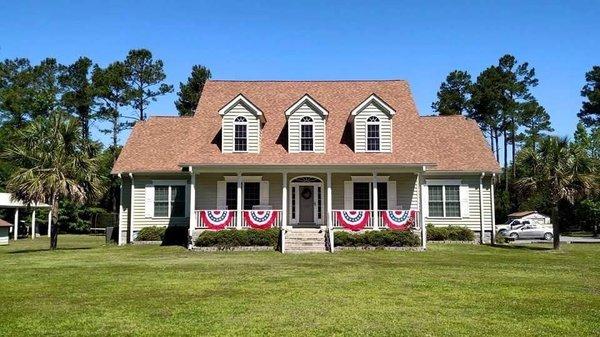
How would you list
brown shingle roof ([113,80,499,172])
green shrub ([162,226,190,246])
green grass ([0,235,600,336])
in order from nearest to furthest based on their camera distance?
green grass ([0,235,600,336])
brown shingle roof ([113,80,499,172])
green shrub ([162,226,190,246])

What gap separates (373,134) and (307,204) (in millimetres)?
5002

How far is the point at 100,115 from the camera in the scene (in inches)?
2192

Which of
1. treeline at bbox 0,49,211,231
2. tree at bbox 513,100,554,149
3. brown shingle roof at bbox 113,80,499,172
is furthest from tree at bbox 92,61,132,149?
tree at bbox 513,100,554,149

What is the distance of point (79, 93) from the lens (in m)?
55.7

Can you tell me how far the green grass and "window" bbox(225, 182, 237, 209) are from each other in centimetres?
818

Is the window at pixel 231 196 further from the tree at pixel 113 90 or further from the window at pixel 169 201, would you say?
the tree at pixel 113 90

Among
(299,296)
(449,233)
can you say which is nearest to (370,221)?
(449,233)

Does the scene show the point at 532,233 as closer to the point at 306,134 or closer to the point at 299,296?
the point at 306,134

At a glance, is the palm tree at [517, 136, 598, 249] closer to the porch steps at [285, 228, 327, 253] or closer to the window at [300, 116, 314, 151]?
the porch steps at [285, 228, 327, 253]

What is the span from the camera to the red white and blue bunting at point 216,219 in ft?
84.4

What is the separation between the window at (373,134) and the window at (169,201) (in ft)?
33.7

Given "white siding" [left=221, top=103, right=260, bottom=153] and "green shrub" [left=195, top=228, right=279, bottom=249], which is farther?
"white siding" [left=221, top=103, right=260, bottom=153]

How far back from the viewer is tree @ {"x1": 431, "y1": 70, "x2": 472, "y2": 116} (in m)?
65.9

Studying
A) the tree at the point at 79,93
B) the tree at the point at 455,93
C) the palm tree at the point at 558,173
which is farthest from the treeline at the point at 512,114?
the tree at the point at 79,93
